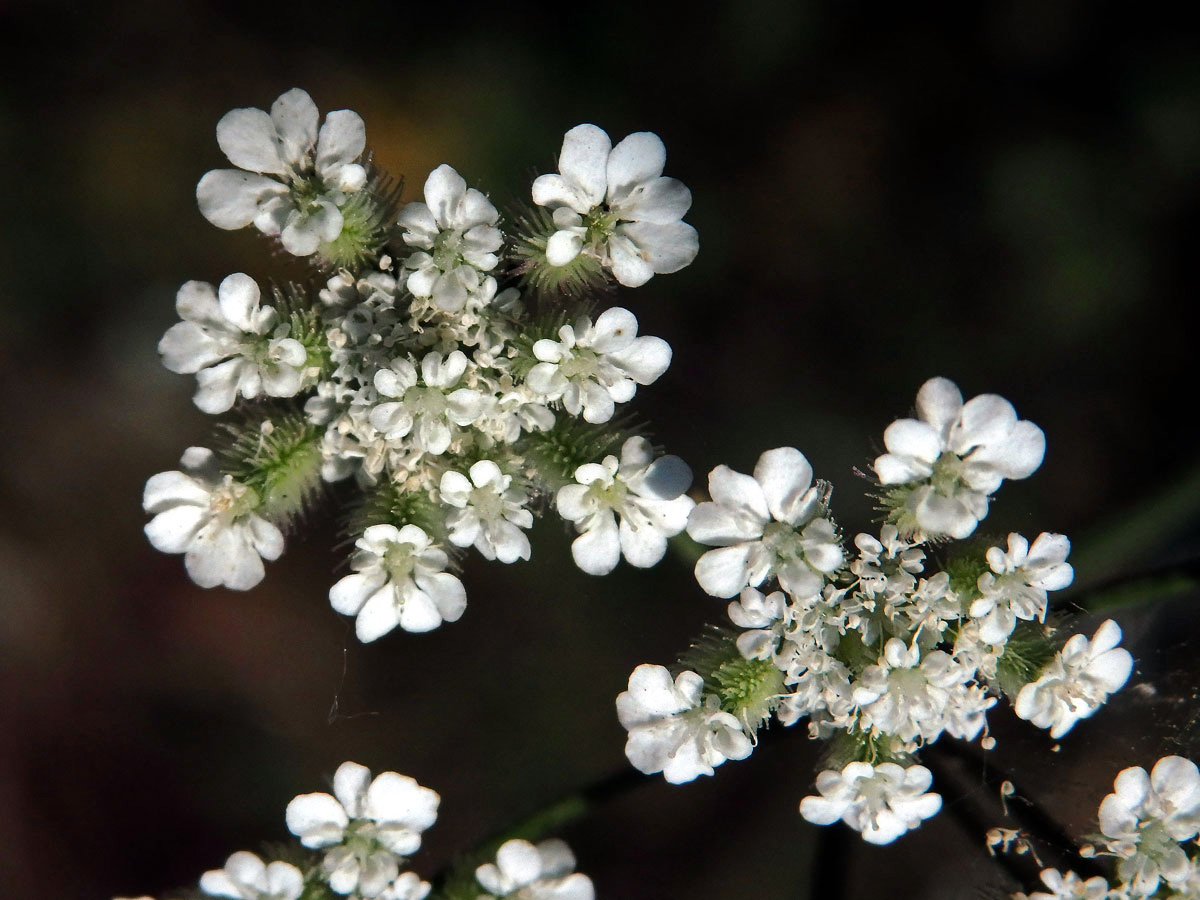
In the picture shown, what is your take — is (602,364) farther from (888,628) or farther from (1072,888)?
(1072,888)

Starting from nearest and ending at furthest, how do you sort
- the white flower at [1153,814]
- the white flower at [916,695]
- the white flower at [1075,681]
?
the white flower at [916,695] → the white flower at [1075,681] → the white flower at [1153,814]

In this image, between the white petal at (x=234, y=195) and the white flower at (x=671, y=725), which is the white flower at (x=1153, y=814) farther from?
the white petal at (x=234, y=195)

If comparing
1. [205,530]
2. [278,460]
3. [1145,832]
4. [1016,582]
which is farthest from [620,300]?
[1145,832]

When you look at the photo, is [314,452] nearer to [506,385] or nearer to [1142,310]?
[506,385]

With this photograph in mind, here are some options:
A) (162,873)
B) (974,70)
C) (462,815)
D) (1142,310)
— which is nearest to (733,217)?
(974,70)

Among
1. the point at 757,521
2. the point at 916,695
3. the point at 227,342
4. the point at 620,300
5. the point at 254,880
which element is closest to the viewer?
the point at 916,695

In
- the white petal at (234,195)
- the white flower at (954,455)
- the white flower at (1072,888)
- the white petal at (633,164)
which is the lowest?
the white flower at (1072,888)

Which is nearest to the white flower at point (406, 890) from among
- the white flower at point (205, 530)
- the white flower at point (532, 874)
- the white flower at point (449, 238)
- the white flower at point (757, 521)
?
the white flower at point (532, 874)
